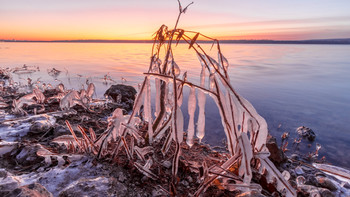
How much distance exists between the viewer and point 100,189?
900 millimetres

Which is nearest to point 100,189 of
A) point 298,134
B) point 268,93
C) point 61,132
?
point 61,132

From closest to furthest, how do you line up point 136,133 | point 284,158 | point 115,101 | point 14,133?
point 136,133 < point 14,133 < point 284,158 < point 115,101

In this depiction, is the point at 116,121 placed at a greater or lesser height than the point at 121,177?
greater

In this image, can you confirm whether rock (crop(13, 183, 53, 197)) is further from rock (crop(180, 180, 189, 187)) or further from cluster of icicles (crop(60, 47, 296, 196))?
rock (crop(180, 180, 189, 187))

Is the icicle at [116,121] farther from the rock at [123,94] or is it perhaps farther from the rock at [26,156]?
the rock at [123,94]

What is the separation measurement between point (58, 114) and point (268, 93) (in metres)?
5.49

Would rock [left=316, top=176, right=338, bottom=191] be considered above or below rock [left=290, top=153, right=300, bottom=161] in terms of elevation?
above

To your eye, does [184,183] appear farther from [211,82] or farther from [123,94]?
[123,94]

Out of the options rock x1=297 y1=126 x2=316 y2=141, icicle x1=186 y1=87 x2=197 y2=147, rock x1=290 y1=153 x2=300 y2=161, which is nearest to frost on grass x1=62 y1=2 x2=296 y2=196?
icicle x1=186 y1=87 x2=197 y2=147

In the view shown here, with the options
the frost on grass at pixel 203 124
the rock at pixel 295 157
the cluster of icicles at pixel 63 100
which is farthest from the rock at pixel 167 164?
the rock at pixel 295 157

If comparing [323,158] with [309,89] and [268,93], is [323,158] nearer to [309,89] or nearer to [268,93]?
[268,93]

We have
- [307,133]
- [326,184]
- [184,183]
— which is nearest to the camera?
[184,183]

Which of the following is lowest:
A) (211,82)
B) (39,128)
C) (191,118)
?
(39,128)

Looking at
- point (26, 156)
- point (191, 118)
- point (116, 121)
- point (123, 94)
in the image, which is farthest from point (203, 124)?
point (123, 94)
